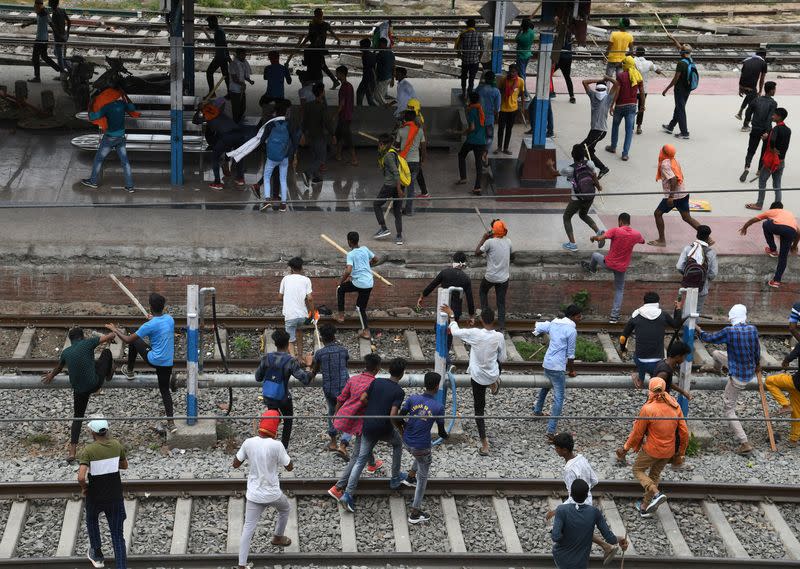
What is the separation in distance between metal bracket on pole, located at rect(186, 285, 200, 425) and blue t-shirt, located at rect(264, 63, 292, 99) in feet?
26.2

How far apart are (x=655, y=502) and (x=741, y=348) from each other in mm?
2106

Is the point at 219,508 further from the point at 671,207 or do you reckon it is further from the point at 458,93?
the point at 458,93

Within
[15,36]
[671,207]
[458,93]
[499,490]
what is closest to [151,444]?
[499,490]

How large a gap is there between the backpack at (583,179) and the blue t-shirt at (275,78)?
596 centimetres

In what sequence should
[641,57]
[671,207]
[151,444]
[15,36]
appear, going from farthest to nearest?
[15,36], [641,57], [671,207], [151,444]

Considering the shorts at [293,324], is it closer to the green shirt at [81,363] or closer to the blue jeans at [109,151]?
the green shirt at [81,363]

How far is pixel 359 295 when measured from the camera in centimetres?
1470

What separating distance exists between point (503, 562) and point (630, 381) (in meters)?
2.71

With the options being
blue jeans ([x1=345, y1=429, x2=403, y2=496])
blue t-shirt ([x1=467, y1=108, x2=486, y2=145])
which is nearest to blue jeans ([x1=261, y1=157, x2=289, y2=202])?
blue t-shirt ([x1=467, y1=108, x2=486, y2=145])

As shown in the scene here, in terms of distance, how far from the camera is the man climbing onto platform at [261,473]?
10.5 m

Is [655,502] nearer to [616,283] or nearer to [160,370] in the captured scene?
[616,283]

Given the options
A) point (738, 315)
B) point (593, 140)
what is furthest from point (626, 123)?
point (738, 315)

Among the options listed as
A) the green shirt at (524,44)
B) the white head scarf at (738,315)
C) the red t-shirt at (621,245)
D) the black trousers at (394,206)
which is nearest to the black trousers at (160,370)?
the black trousers at (394,206)

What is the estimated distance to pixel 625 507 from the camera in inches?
472
